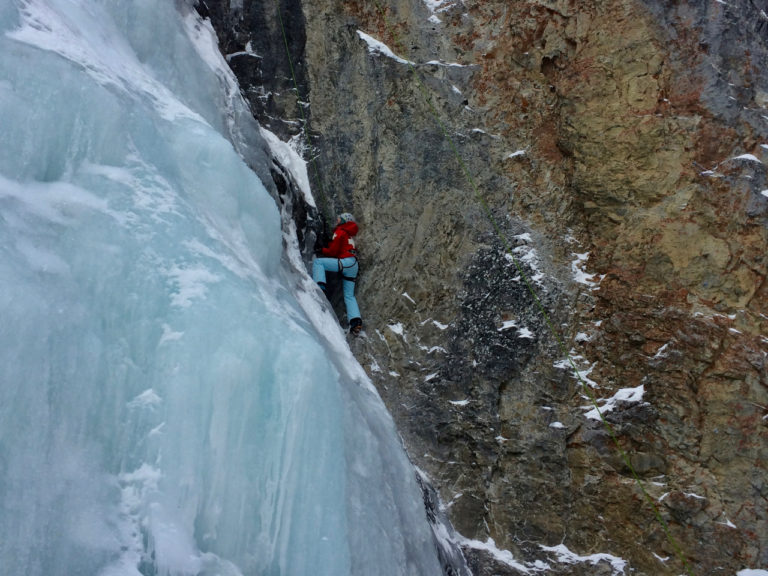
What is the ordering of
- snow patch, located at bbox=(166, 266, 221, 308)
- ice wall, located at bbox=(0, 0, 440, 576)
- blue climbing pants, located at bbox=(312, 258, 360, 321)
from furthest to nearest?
blue climbing pants, located at bbox=(312, 258, 360, 321)
snow patch, located at bbox=(166, 266, 221, 308)
ice wall, located at bbox=(0, 0, 440, 576)

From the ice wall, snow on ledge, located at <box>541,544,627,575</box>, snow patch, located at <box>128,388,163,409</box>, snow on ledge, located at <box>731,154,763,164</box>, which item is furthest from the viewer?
snow on ledge, located at <box>731,154,763,164</box>

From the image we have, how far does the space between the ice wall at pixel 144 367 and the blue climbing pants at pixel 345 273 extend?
70.8 inches

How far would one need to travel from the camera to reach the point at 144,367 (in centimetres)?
290

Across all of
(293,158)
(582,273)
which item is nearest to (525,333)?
(582,273)

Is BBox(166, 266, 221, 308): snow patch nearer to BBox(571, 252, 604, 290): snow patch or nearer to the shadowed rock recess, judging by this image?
the shadowed rock recess

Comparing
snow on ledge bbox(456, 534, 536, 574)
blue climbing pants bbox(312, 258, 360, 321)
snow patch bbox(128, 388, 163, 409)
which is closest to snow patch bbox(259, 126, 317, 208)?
blue climbing pants bbox(312, 258, 360, 321)

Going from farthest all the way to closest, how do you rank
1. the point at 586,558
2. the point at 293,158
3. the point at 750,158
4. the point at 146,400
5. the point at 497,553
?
the point at 293,158, the point at 750,158, the point at 497,553, the point at 586,558, the point at 146,400

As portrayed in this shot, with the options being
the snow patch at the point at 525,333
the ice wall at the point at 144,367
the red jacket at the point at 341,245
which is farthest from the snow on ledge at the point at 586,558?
the red jacket at the point at 341,245

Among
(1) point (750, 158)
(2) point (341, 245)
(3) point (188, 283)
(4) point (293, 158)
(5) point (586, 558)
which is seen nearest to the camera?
(3) point (188, 283)

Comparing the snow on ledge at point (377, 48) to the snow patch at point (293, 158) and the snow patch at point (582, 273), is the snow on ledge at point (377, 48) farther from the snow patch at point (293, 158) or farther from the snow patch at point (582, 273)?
the snow patch at point (582, 273)

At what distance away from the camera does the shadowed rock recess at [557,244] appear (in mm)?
5250

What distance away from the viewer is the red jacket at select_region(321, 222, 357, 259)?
6.16m

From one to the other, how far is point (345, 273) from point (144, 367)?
Result: 340cm

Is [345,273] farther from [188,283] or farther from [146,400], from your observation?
[146,400]
